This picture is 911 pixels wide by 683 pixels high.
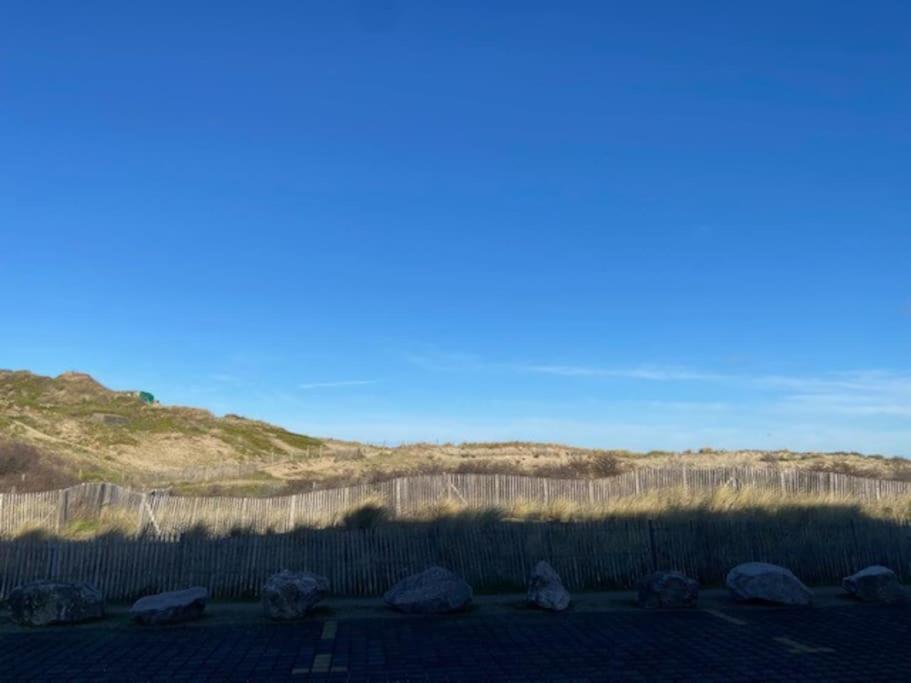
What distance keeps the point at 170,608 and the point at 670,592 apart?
22.6 ft

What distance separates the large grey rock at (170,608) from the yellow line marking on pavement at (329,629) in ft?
5.88

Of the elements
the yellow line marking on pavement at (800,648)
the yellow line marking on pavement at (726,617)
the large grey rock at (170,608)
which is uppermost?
the large grey rock at (170,608)

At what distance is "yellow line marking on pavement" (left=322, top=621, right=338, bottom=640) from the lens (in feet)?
29.1

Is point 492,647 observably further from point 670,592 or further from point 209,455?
point 209,455

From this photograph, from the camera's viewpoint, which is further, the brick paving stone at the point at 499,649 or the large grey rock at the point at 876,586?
the large grey rock at the point at 876,586

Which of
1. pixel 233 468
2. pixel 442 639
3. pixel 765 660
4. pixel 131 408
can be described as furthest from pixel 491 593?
pixel 131 408

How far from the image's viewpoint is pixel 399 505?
715 inches

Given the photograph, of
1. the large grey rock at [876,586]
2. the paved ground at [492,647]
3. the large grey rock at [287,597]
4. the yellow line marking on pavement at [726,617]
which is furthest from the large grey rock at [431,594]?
the large grey rock at [876,586]

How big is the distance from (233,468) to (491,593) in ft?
92.2

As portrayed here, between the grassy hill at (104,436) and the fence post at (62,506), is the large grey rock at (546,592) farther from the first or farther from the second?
the grassy hill at (104,436)

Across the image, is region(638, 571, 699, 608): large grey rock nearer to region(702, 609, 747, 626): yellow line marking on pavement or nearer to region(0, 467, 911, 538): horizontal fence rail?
region(702, 609, 747, 626): yellow line marking on pavement

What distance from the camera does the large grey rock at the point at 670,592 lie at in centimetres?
1059

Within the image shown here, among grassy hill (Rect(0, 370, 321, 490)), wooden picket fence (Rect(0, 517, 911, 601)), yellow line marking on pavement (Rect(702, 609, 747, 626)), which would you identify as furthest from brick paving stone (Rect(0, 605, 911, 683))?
grassy hill (Rect(0, 370, 321, 490))

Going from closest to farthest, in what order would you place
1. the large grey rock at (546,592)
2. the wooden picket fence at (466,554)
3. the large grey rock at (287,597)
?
the large grey rock at (287,597) < the large grey rock at (546,592) < the wooden picket fence at (466,554)
